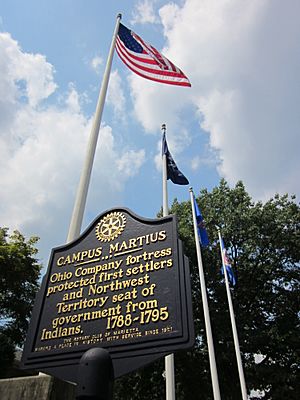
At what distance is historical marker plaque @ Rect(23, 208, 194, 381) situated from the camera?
3348mm

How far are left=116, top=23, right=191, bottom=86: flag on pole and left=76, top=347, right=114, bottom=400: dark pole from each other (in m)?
8.96

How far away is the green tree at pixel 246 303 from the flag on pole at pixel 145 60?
10.0m

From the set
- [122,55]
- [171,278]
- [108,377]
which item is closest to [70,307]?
[171,278]

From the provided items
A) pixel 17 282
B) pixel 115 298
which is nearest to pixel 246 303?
pixel 17 282

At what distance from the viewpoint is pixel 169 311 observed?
136 inches

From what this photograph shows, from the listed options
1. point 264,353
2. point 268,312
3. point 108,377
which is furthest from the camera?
point 268,312

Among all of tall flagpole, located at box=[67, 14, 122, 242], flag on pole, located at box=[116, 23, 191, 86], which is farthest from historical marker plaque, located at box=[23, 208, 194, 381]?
flag on pole, located at box=[116, 23, 191, 86]

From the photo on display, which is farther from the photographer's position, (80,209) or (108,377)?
(80,209)

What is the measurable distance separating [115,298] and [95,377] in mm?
1380

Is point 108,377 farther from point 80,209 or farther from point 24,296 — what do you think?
point 24,296

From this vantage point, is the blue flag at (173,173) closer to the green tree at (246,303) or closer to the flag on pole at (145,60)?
the flag on pole at (145,60)

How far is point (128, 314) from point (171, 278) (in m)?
0.63

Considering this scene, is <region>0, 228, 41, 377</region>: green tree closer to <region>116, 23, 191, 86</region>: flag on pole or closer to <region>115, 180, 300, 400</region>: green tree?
<region>115, 180, 300, 400</region>: green tree

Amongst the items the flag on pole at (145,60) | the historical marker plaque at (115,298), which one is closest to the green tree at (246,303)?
the flag on pole at (145,60)
